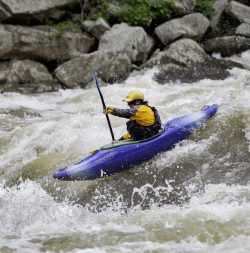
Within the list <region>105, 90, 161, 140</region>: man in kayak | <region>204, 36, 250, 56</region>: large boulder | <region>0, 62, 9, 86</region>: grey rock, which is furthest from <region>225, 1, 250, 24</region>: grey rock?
<region>105, 90, 161, 140</region>: man in kayak

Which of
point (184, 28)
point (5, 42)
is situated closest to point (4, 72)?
point (5, 42)

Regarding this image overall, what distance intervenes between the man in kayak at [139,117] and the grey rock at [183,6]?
7.07 m

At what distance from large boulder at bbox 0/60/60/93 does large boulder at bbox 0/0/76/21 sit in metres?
1.26

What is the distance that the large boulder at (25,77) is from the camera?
1036 centimetres

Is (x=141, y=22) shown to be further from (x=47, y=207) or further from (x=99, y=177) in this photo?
Result: (x=47, y=207)

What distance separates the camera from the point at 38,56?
11047 mm

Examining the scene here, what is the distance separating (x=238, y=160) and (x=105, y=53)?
229 inches

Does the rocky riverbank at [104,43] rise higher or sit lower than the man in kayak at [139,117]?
lower

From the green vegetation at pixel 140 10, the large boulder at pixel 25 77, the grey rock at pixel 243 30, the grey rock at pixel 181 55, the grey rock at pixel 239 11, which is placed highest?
the grey rock at pixel 239 11

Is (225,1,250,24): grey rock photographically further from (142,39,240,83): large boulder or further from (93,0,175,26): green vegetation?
(142,39,240,83): large boulder

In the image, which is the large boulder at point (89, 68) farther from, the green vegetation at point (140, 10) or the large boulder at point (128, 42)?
the green vegetation at point (140, 10)

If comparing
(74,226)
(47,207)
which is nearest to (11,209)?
(47,207)

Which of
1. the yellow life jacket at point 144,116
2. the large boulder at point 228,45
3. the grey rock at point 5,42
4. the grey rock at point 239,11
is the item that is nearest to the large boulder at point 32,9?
the grey rock at point 5,42

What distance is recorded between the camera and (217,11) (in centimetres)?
1277
